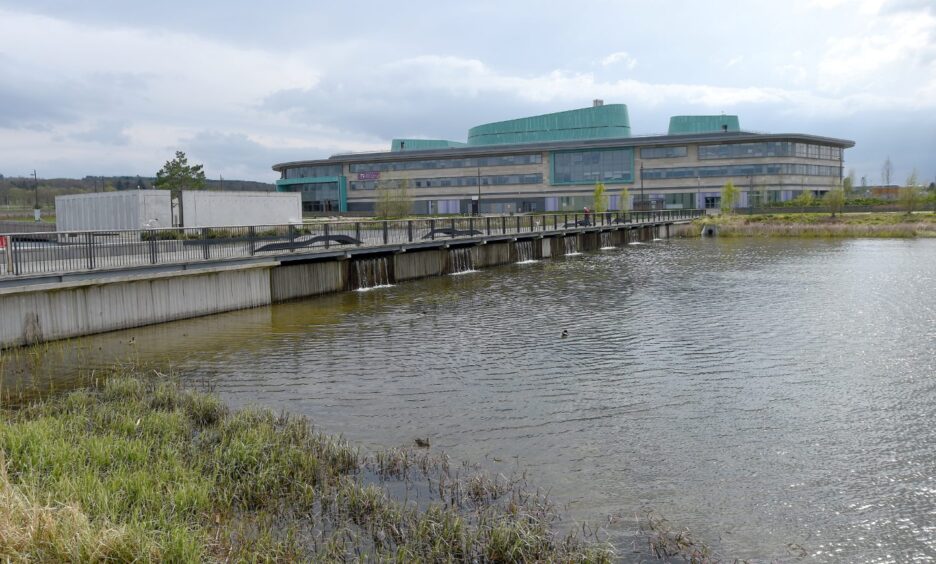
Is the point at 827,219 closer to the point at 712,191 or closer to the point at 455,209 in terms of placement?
the point at 712,191

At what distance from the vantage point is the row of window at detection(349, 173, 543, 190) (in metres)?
120

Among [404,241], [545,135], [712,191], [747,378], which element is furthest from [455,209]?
[747,378]

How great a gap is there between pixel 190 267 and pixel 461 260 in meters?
19.6

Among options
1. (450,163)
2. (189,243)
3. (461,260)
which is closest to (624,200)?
(450,163)

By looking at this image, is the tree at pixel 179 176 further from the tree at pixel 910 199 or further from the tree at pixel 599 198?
the tree at pixel 910 199

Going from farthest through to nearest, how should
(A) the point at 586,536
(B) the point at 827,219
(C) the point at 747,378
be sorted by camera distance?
(B) the point at 827,219 → (C) the point at 747,378 → (A) the point at 586,536

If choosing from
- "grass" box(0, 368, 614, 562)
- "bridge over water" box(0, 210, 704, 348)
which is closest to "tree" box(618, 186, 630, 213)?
"bridge over water" box(0, 210, 704, 348)

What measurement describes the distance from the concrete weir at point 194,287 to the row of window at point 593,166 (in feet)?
249

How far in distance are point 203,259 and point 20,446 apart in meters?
15.7

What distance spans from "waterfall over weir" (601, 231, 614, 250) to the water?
1357 inches

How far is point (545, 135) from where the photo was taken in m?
141

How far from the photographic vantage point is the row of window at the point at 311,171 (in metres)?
132

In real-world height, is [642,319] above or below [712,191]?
below

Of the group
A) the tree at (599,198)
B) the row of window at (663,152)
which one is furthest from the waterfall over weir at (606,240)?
the row of window at (663,152)
